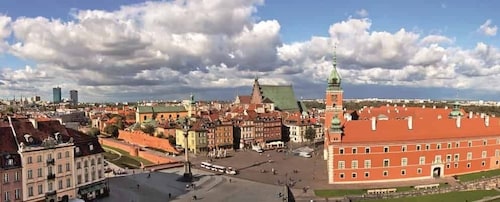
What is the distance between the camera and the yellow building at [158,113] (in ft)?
456

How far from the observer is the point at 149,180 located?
6009 centimetres

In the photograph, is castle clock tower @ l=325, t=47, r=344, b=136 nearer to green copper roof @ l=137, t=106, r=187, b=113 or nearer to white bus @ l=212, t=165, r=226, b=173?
white bus @ l=212, t=165, r=226, b=173

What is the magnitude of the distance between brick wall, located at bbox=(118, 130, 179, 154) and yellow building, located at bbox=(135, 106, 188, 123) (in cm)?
2440

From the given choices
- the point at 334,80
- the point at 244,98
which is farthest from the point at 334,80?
the point at 244,98

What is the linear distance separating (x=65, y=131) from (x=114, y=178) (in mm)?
15329

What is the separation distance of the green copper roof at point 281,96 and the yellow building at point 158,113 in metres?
26.9

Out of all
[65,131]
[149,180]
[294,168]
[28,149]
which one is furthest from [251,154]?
[28,149]

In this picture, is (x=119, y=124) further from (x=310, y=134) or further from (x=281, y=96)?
(x=310, y=134)

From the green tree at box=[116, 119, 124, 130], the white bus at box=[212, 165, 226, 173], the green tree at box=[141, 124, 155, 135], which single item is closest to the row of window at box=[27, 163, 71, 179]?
the white bus at box=[212, 165, 226, 173]

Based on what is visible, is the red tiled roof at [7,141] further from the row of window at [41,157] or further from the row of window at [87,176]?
the row of window at [87,176]

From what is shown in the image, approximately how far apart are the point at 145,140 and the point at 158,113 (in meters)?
43.9

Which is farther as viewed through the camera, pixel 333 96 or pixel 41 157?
pixel 333 96

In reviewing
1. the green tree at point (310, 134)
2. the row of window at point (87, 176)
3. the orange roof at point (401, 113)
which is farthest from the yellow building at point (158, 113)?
the row of window at point (87, 176)

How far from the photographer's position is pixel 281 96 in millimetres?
142000
